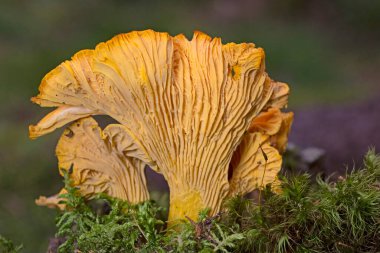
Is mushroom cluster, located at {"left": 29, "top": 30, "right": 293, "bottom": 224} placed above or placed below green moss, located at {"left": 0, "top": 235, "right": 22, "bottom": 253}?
above

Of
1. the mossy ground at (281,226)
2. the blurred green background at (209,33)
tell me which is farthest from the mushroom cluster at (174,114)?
the blurred green background at (209,33)

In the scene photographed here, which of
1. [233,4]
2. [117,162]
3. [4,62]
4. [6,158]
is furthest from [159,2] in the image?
[117,162]

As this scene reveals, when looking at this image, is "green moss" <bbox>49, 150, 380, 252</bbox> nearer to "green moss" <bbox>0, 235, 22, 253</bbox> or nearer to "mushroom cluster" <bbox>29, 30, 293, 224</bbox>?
"mushroom cluster" <bbox>29, 30, 293, 224</bbox>

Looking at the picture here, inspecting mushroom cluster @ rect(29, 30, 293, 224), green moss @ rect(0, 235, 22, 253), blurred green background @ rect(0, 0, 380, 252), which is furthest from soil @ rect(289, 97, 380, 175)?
green moss @ rect(0, 235, 22, 253)

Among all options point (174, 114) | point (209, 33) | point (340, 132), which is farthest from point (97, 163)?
point (209, 33)

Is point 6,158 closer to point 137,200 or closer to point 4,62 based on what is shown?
point 4,62

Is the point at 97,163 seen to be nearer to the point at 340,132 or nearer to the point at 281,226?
the point at 281,226
